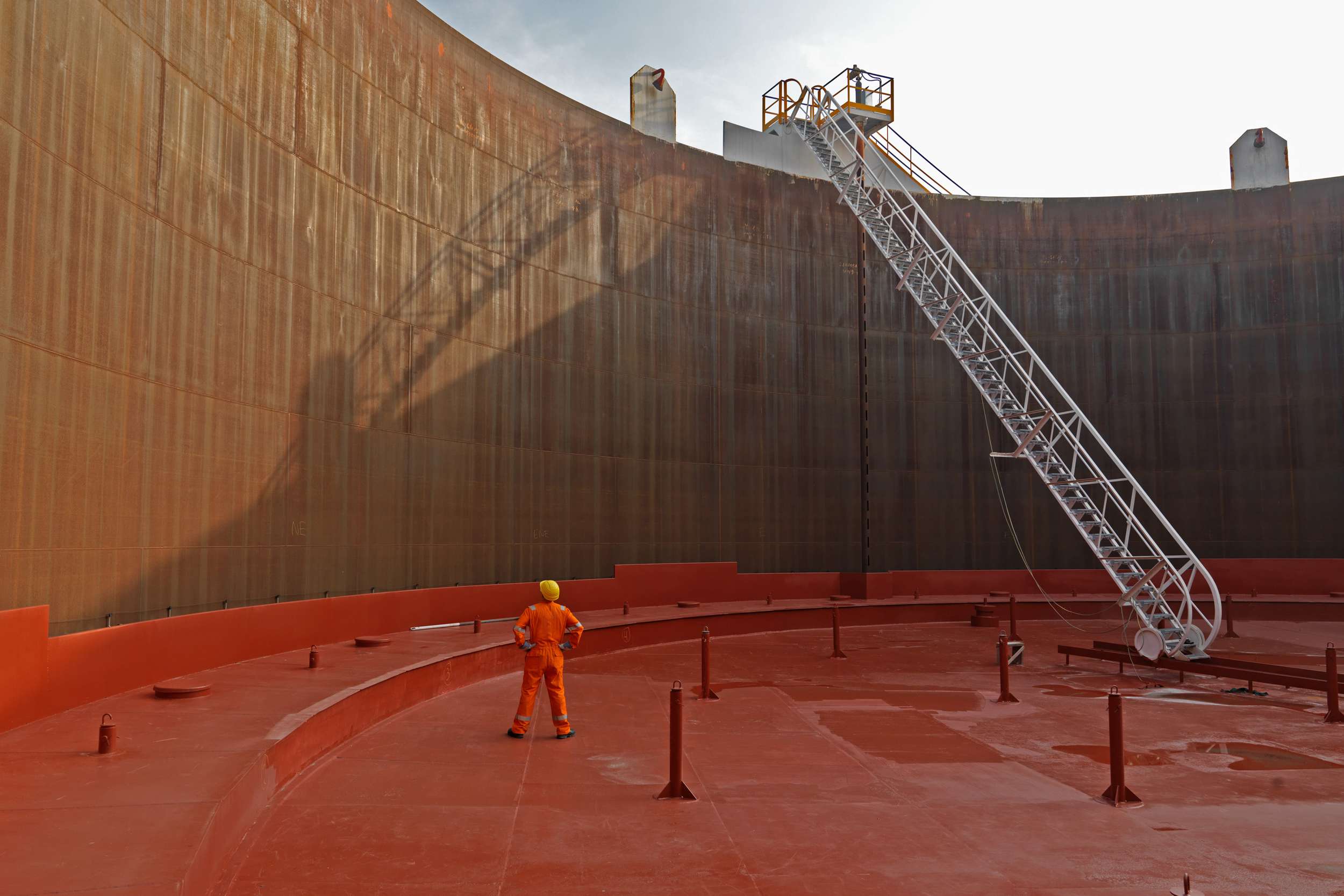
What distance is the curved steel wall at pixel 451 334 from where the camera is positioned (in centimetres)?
1009

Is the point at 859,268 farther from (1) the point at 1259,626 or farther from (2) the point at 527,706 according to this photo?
(2) the point at 527,706

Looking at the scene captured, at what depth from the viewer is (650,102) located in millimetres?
23828

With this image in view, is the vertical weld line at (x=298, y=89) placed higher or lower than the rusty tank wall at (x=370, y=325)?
higher

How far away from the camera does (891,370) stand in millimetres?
26453

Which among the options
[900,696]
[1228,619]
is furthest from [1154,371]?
[900,696]

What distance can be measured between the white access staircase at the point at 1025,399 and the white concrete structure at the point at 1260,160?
8.53m

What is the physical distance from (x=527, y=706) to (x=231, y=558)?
5384 millimetres

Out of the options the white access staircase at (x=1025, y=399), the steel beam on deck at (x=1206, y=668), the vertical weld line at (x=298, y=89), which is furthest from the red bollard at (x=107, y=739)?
the white access staircase at (x=1025, y=399)

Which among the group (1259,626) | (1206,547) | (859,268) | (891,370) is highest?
(859,268)

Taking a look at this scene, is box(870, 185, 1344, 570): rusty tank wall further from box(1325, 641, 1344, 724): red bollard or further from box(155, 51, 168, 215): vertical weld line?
box(155, 51, 168, 215): vertical weld line

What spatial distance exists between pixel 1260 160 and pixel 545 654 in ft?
89.9

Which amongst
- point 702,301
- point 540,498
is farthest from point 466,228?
point 702,301

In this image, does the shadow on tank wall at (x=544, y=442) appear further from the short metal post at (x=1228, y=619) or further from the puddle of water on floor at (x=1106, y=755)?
the puddle of water on floor at (x=1106, y=755)

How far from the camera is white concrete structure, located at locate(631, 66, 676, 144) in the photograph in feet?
78.1
